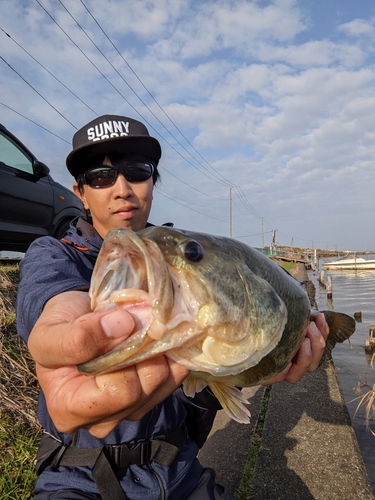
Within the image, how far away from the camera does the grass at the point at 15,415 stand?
2573mm

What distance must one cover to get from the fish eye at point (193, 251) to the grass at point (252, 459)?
2.39 meters

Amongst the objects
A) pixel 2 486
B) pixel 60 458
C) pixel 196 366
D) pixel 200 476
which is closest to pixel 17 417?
pixel 2 486

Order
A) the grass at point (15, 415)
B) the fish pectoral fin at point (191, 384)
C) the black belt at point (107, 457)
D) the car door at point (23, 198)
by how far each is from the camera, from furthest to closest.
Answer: the car door at point (23, 198) < the grass at point (15, 415) < the black belt at point (107, 457) < the fish pectoral fin at point (191, 384)

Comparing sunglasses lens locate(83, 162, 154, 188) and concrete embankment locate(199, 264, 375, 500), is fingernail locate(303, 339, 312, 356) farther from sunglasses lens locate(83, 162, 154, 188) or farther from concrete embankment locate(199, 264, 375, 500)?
sunglasses lens locate(83, 162, 154, 188)

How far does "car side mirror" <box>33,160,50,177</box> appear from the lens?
19.2 feet

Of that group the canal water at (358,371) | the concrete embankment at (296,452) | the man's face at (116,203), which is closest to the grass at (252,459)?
the concrete embankment at (296,452)

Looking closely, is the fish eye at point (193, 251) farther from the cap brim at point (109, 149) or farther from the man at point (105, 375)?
the cap brim at point (109, 149)

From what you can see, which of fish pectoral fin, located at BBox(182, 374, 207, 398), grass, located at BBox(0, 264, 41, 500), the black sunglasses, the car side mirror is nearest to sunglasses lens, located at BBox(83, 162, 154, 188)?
the black sunglasses

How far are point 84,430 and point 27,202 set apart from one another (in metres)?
4.71

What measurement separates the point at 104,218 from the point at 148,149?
67cm

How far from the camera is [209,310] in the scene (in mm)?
1318

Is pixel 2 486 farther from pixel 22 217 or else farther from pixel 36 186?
pixel 36 186

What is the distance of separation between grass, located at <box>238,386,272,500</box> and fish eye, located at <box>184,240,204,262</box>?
239 centimetres

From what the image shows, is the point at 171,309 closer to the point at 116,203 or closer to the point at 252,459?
the point at 116,203
